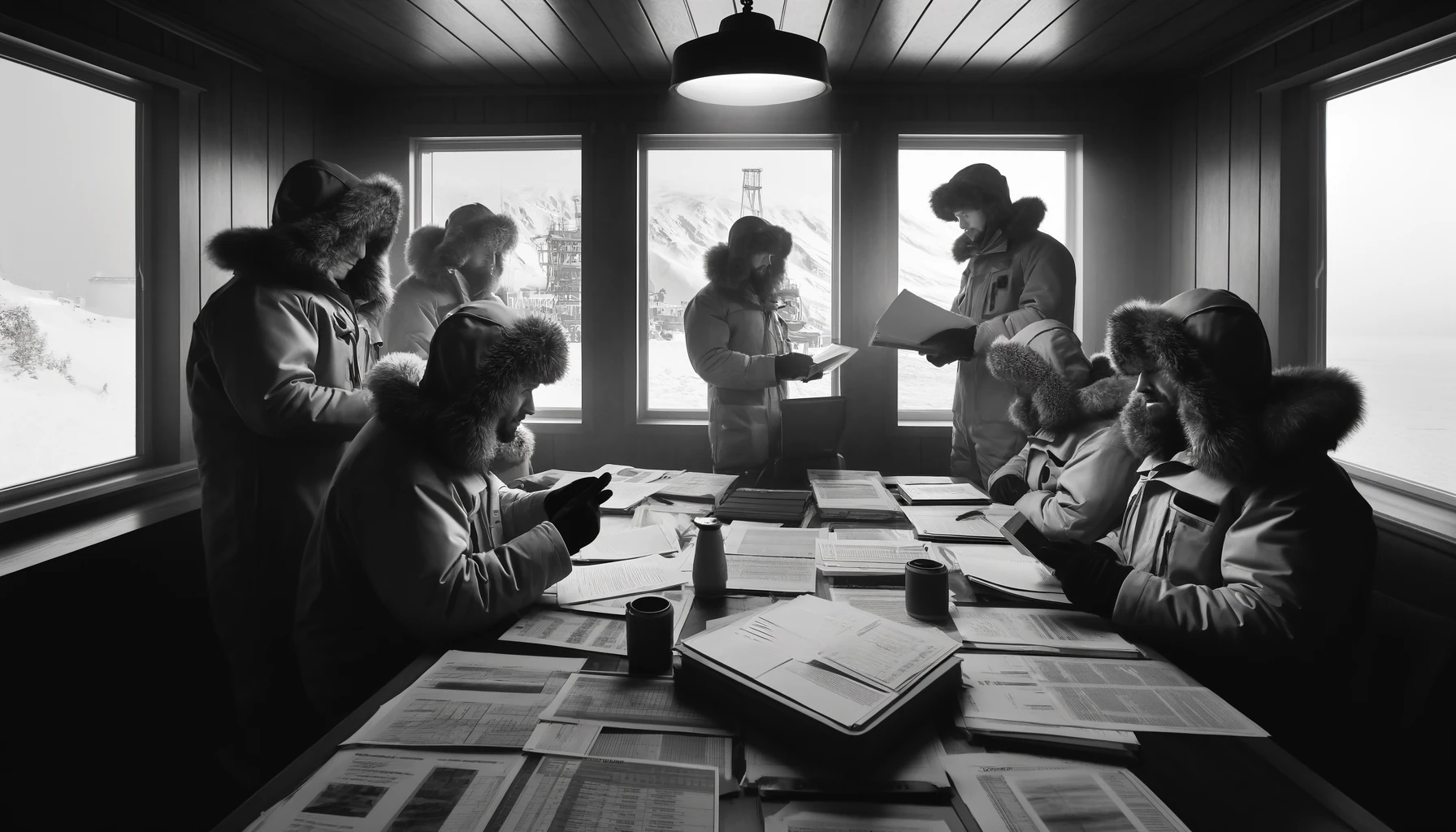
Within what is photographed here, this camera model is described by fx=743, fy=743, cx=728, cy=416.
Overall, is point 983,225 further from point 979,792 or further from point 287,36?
point 287,36

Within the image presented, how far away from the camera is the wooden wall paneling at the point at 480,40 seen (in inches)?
114

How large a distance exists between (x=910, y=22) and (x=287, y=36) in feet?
8.56

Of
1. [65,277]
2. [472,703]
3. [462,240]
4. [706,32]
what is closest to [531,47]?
[706,32]

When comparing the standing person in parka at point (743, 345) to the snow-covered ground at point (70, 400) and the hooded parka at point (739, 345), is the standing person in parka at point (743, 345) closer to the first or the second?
the hooded parka at point (739, 345)

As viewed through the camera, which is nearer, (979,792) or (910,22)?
(979,792)

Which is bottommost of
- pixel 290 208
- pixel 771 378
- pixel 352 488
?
pixel 352 488

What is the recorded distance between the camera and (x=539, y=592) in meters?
1.38

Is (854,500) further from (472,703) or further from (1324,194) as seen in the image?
(1324,194)

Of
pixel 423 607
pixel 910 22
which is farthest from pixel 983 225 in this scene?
pixel 423 607

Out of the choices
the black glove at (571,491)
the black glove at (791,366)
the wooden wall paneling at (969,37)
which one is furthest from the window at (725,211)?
the black glove at (571,491)

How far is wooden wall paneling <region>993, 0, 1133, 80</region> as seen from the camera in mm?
2854

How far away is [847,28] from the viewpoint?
3066 mm

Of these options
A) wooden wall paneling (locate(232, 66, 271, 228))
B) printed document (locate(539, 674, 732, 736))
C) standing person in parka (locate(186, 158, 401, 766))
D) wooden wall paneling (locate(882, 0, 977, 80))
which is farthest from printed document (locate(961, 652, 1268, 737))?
wooden wall paneling (locate(232, 66, 271, 228))

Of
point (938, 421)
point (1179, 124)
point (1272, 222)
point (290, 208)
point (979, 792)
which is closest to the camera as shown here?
point (979, 792)
